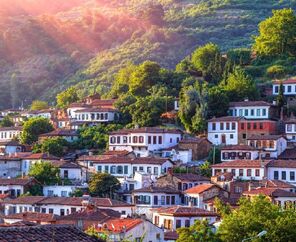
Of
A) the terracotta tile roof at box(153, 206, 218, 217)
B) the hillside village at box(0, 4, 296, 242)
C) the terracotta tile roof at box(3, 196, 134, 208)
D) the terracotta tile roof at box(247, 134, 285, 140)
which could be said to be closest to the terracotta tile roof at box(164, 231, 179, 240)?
the hillside village at box(0, 4, 296, 242)

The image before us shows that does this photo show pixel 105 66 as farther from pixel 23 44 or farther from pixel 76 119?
pixel 76 119

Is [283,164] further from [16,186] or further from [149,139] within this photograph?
[16,186]

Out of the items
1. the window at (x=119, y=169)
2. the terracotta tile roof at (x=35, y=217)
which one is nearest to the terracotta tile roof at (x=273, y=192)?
the window at (x=119, y=169)

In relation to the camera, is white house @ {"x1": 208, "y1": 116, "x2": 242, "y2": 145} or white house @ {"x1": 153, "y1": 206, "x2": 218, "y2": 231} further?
white house @ {"x1": 208, "y1": 116, "x2": 242, "y2": 145}

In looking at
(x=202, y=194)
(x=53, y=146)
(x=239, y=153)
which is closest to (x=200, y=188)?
(x=202, y=194)

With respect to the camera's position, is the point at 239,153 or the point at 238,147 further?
the point at 238,147

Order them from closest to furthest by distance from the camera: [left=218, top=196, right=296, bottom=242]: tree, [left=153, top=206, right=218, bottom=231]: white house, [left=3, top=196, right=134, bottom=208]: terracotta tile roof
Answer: [left=218, top=196, right=296, bottom=242]: tree
[left=153, top=206, right=218, bottom=231]: white house
[left=3, top=196, right=134, bottom=208]: terracotta tile roof

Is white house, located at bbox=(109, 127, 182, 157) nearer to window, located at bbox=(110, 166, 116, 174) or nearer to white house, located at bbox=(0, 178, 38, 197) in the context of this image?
window, located at bbox=(110, 166, 116, 174)
